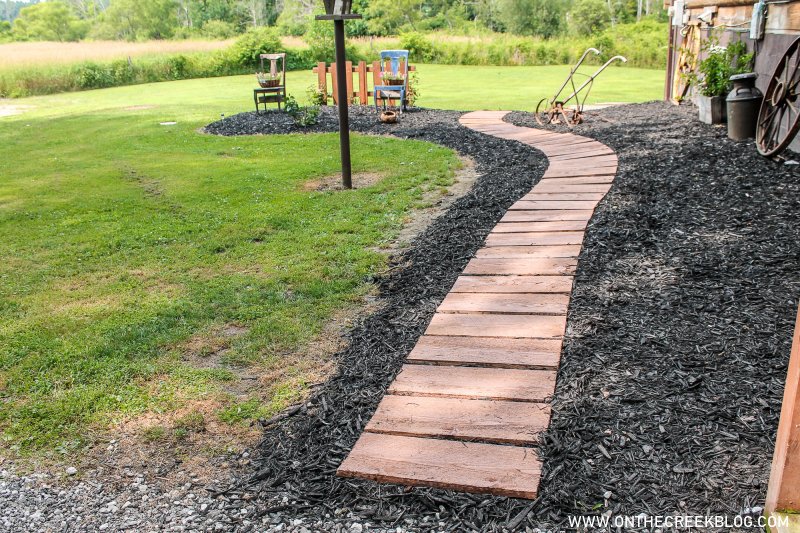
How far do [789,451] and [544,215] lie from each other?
299 centimetres

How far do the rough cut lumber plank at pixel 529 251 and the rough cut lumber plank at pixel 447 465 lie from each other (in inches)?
71.5

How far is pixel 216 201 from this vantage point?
5.97 metres

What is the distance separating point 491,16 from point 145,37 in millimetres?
27479

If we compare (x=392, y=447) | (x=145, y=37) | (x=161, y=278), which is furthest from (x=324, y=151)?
(x=145, y=37)

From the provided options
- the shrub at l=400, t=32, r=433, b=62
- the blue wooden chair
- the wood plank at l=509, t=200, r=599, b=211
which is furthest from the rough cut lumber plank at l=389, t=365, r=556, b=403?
the shrub at l=400, t=32, r=433, b=62

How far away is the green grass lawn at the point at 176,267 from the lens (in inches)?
108

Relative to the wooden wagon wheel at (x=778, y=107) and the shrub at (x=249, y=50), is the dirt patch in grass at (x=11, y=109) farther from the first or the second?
the wooden wagon wheel at (x=778, y=107)

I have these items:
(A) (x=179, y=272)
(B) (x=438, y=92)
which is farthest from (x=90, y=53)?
(A) (x=179, y=272)

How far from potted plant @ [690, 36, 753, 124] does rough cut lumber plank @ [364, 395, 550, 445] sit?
593 centimetres

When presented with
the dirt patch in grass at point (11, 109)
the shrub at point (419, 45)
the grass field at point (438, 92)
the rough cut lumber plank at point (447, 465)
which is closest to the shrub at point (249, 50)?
the grass field at point (438, 92)

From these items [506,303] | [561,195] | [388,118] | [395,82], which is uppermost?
[395,82]

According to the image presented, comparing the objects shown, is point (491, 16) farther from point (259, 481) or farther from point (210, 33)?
point (259, 481)

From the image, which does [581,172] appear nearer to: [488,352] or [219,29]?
[488,352]

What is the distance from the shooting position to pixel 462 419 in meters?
2.25
